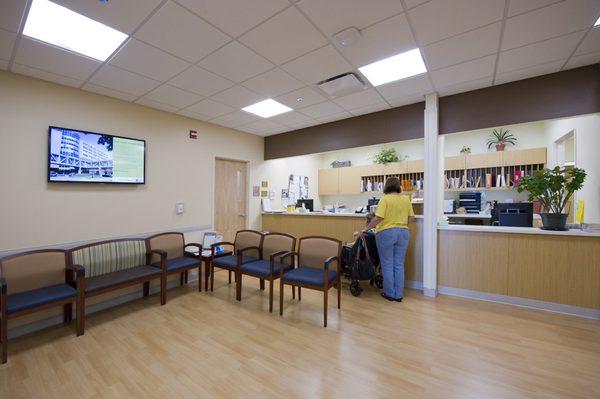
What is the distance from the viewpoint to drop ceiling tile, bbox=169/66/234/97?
2.82m

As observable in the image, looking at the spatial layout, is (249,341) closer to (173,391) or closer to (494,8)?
(173,391)

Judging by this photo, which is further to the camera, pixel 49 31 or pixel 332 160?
pixel 332 160

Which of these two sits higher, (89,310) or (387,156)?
(387,156)

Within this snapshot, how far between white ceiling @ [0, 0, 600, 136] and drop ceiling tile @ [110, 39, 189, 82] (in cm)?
1

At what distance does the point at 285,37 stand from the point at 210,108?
2.10 metres

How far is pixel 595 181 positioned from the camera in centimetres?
309

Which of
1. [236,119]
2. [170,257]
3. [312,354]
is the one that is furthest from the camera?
[236,119]

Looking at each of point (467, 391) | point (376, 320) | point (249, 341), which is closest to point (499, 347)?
point (467, 391)

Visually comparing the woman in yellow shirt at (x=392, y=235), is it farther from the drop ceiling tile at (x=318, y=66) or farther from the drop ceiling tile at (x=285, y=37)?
the drop ceiling tile at (x=285, y=37)

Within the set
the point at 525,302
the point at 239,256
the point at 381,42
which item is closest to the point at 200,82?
the point at 381,42

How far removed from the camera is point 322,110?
4.05 meters

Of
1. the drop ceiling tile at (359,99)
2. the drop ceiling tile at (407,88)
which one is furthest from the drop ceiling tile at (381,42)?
the drop ceiling tile at (359,99)

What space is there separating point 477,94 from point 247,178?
4147 mm

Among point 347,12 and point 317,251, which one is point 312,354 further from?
point 347,12
